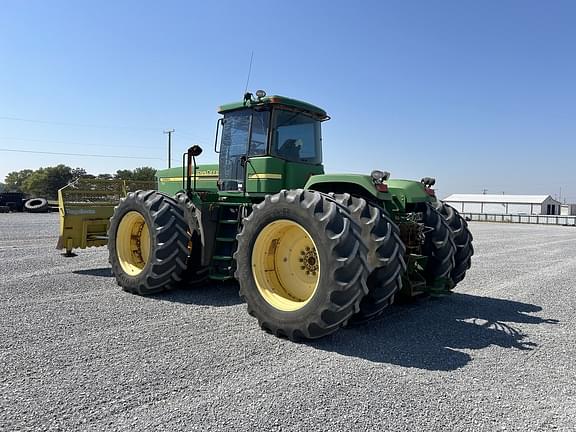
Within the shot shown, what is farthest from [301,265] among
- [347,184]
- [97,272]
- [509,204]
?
[509,204]

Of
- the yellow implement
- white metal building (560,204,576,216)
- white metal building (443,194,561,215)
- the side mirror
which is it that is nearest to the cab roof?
the side mirror

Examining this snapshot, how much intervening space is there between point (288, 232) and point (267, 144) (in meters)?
1.77

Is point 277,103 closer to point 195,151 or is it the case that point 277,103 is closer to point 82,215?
point 195,151

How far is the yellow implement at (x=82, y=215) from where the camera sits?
912cm

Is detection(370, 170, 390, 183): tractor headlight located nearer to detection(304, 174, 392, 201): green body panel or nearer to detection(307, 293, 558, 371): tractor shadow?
detection(304, 174, 392, 201): green body panel

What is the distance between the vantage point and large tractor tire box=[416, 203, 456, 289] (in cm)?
636

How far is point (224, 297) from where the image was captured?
6.95 metres

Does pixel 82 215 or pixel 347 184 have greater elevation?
pixel 347 184

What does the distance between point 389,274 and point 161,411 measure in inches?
107

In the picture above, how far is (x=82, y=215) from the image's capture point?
9.25m

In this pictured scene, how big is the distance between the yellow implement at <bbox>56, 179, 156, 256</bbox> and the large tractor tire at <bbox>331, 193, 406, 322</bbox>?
20.2ft

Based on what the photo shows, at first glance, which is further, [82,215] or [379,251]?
[82,215]

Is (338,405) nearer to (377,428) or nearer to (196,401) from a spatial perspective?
(377,428)

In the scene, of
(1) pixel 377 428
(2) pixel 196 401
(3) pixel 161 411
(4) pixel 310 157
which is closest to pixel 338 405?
(1) pixel 377 428
